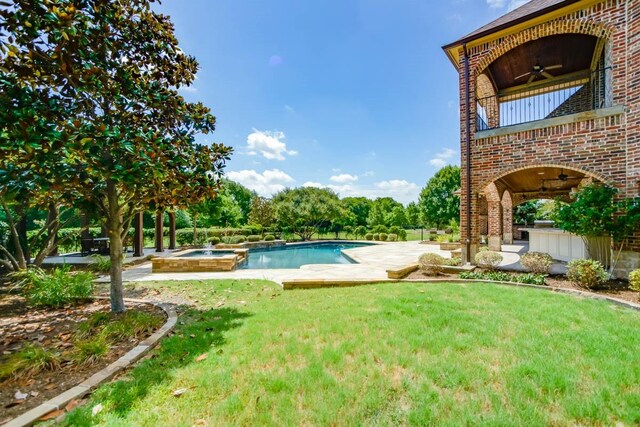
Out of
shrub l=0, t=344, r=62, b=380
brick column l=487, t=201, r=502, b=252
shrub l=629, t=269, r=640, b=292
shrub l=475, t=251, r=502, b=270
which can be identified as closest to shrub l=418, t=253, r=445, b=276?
shrub l=475, t=251, r=502, b=270

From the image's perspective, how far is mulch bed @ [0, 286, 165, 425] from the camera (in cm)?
259

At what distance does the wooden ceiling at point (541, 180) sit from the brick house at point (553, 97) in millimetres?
196

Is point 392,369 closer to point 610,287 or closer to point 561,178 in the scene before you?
point 610,287

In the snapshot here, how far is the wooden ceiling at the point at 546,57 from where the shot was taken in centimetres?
875

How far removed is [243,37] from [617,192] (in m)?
12.3

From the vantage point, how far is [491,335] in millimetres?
3814

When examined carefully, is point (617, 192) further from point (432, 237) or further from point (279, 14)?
point (432, 237)

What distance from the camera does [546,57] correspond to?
31.5 ft

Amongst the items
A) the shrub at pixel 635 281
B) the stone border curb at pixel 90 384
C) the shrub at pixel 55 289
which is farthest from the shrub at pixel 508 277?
the shrub at pixel 55 289

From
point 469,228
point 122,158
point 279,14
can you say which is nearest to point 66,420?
point 122,158

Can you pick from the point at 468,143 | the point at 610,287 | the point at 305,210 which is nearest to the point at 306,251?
the point at 305,210

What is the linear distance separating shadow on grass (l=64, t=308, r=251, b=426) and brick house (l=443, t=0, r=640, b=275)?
7.75 m

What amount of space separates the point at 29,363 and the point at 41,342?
1.02m

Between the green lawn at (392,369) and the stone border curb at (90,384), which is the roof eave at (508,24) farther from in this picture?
the stone border curb at (90,384)
